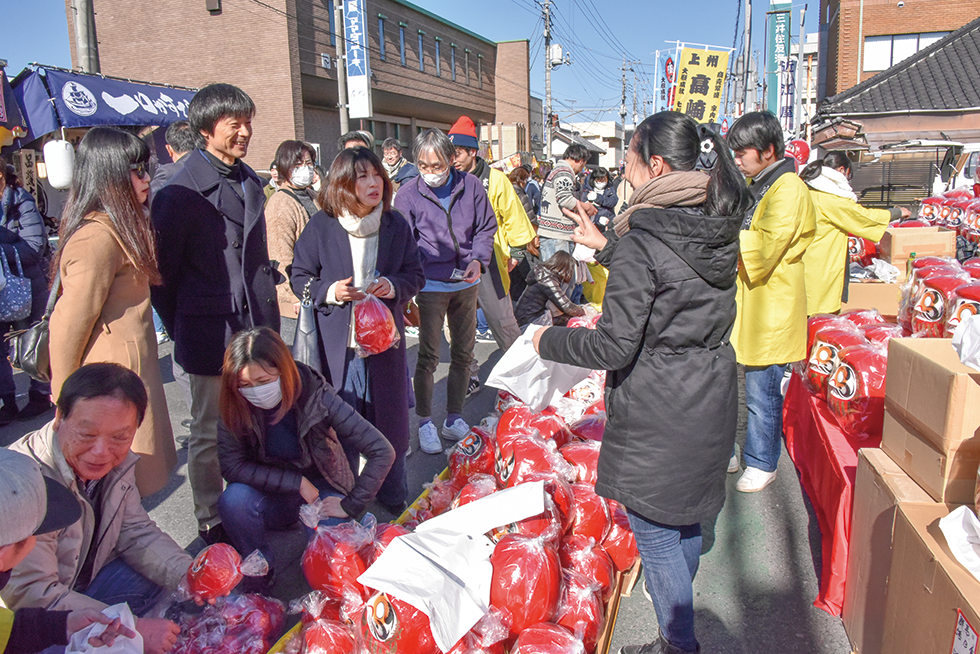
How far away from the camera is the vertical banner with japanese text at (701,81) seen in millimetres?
12328

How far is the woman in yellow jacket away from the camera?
376cm

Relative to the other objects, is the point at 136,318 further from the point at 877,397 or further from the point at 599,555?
the point at 877,397

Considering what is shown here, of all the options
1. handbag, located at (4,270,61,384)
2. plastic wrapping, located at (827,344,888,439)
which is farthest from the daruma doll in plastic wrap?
handbag, located at (4,270,61,384)

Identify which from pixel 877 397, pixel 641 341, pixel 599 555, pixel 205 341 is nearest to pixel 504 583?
pixel 599 555

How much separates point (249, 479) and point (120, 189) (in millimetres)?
1214

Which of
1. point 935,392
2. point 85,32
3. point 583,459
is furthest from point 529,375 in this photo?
point 85,32

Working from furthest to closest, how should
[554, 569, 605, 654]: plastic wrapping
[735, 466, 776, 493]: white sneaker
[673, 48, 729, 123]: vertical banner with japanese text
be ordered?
[673, 48, 729, 123]: vertical banner with japanese text < [735, 466, 776, 493]: white sneaker < [554, 569, 605, 654]: plastic wrapping

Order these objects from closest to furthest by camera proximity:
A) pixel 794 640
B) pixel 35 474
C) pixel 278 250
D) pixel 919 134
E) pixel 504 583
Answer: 1. pixel 35 474
2. pixel 504 583
3. pixel 794 640
4. pixel 278 250
5. pixel 919 134

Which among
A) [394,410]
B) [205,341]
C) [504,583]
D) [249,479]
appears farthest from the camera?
[394,410]

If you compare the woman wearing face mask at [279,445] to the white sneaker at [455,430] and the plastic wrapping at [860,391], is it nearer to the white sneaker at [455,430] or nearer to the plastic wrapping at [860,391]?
the white sneaker at [455,430]

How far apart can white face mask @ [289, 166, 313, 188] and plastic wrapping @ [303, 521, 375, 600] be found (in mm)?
3028

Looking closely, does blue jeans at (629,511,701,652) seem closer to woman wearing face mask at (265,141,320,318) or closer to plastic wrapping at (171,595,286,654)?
plastic wrapping at (171,595,286,654)

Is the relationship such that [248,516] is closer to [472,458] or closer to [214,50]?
[472,458]

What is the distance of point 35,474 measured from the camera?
1.32 m
